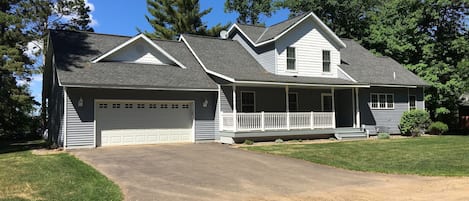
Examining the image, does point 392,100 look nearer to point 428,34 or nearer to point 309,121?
point 309,121

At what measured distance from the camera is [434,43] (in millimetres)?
28766

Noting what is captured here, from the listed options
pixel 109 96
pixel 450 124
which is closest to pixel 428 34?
pixel 450 124

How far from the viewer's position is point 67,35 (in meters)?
19.8

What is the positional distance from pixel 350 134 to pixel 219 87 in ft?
24.9

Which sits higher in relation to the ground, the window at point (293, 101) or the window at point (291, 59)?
the window at point (291, 59)

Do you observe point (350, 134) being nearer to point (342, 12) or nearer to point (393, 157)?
point (393, 157)

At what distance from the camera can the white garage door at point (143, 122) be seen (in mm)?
17203

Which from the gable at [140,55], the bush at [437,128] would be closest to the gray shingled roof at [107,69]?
the gable at [140,55]

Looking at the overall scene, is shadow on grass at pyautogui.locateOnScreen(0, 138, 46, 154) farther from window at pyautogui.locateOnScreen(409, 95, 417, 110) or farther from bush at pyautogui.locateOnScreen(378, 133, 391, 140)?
window at pyautogui.locateOnScreen(409, 95, 417, 110)

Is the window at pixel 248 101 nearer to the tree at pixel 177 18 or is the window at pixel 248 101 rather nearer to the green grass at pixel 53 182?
A: the green grass at pixel 53 182

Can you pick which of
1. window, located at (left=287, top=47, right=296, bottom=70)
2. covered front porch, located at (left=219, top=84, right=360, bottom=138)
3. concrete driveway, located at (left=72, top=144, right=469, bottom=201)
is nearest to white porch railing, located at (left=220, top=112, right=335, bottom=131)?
covered front porch, located at (left=219, top=84, right=360, bottom=138)

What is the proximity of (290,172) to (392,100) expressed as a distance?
51.1 feet

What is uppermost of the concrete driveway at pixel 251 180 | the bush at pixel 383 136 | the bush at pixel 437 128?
the bush at pixel 437 128

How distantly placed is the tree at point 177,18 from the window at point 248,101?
19889 mm
